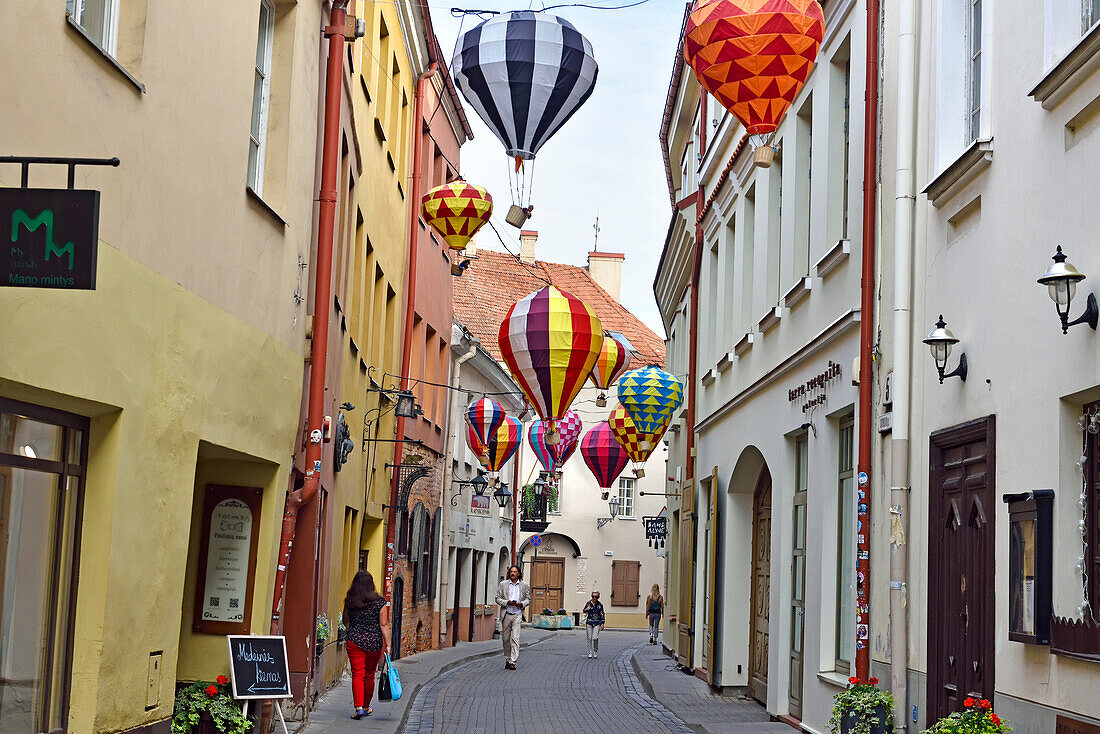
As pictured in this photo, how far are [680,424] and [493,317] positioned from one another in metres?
21.4

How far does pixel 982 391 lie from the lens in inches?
352

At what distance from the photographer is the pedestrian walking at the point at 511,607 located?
24562mm

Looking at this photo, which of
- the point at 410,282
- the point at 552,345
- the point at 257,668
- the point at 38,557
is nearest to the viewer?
the point at 38,557

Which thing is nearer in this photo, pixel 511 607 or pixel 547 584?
pixel 511 607

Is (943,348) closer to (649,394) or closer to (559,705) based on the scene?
(559,705)

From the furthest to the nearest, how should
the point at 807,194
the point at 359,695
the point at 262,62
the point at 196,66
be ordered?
the point at 807,194, the point at 359,695, the point at 262,62, the point at 196,66

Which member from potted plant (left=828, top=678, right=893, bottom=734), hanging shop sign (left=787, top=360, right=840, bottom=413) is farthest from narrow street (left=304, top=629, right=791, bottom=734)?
hanging shop sign (left=787, top=360, right=840, bottom=413)

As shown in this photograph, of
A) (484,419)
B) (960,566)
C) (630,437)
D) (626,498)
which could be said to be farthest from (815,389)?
(626,498)

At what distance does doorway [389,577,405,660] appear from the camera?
76.3ft

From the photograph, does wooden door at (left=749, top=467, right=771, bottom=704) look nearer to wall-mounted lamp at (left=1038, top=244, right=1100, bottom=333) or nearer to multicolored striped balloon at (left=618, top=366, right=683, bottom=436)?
multicolored striped balloon at (left=618, top=366, right=683, bottom=436)

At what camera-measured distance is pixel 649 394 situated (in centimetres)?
2317

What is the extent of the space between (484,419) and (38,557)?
20.8 meters

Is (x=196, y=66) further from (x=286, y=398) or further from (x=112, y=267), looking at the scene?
(x=286, y=398)

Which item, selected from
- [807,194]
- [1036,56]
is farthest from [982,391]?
[807,194]
